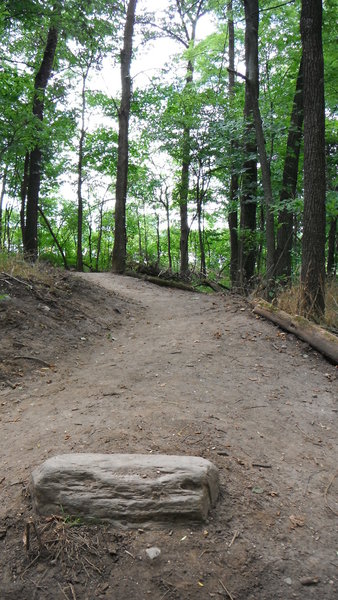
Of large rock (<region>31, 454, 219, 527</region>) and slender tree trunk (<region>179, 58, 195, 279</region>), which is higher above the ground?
slender tree trunk (<region>179, 58, 195, 279</region>)

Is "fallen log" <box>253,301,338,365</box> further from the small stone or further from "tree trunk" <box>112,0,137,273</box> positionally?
"tree trunk" <box>112,0,137,273</box>

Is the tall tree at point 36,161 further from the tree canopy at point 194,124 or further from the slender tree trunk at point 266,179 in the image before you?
the slender tree trunk at point 266,179

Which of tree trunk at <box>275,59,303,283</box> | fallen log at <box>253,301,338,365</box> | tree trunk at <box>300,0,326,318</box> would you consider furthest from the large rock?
tree trunk at <box>275,59,303,283</box>

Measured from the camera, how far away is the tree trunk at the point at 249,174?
7938mm

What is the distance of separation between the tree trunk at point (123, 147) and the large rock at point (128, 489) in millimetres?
10102

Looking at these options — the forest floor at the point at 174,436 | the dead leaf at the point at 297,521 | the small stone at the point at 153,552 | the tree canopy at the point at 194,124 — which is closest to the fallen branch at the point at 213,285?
the tree canopy at the point at 194,124

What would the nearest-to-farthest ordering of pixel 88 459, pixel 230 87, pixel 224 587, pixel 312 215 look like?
pixel 224 587 < pixel 88 459 < pixel 312 215 < pixel 230 87

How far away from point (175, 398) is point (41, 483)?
191 cm

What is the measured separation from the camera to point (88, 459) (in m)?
2.68

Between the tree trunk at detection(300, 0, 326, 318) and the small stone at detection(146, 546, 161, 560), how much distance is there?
4.98 m

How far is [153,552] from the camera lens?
7.20ft

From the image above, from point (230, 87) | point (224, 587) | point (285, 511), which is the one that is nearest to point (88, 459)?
point (224, 587)

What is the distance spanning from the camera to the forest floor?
213 cm

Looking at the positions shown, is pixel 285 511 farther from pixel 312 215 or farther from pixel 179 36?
pixel 179 36
